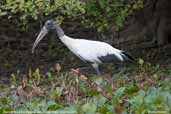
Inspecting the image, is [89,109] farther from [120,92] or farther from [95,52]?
[95,52]

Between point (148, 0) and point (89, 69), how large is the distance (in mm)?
2368

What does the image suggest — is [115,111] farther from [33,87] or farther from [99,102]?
[33,87]

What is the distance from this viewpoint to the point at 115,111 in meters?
4.17

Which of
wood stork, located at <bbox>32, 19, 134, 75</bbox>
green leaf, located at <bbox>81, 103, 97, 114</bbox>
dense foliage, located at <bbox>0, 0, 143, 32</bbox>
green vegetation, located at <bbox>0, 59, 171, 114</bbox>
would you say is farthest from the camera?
dense foliage, located at <bbox>0, 0, 143, 32</bbox>

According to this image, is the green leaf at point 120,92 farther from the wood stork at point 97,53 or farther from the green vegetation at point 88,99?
the wood stork at point 97,53

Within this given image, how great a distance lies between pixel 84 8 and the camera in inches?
411

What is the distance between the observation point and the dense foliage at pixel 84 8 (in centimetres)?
983

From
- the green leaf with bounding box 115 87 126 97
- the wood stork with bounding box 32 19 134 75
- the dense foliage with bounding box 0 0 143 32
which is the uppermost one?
the dense foliage with bounding box 0 0 143 32

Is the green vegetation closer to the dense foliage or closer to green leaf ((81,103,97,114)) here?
green leaf ((81,103,97,114))

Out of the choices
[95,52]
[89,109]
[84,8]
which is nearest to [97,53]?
[95,52]

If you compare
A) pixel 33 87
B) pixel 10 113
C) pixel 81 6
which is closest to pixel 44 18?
pixel 81 6

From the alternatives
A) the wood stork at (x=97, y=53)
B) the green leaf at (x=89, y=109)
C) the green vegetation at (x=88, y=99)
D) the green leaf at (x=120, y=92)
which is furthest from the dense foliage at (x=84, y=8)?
the green leaf at (x=89, y=109)

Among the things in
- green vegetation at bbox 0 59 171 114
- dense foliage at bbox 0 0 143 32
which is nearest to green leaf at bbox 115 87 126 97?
green vegetation at bbox 0 59 171 114

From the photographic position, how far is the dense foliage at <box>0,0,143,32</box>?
9828 millimetres
